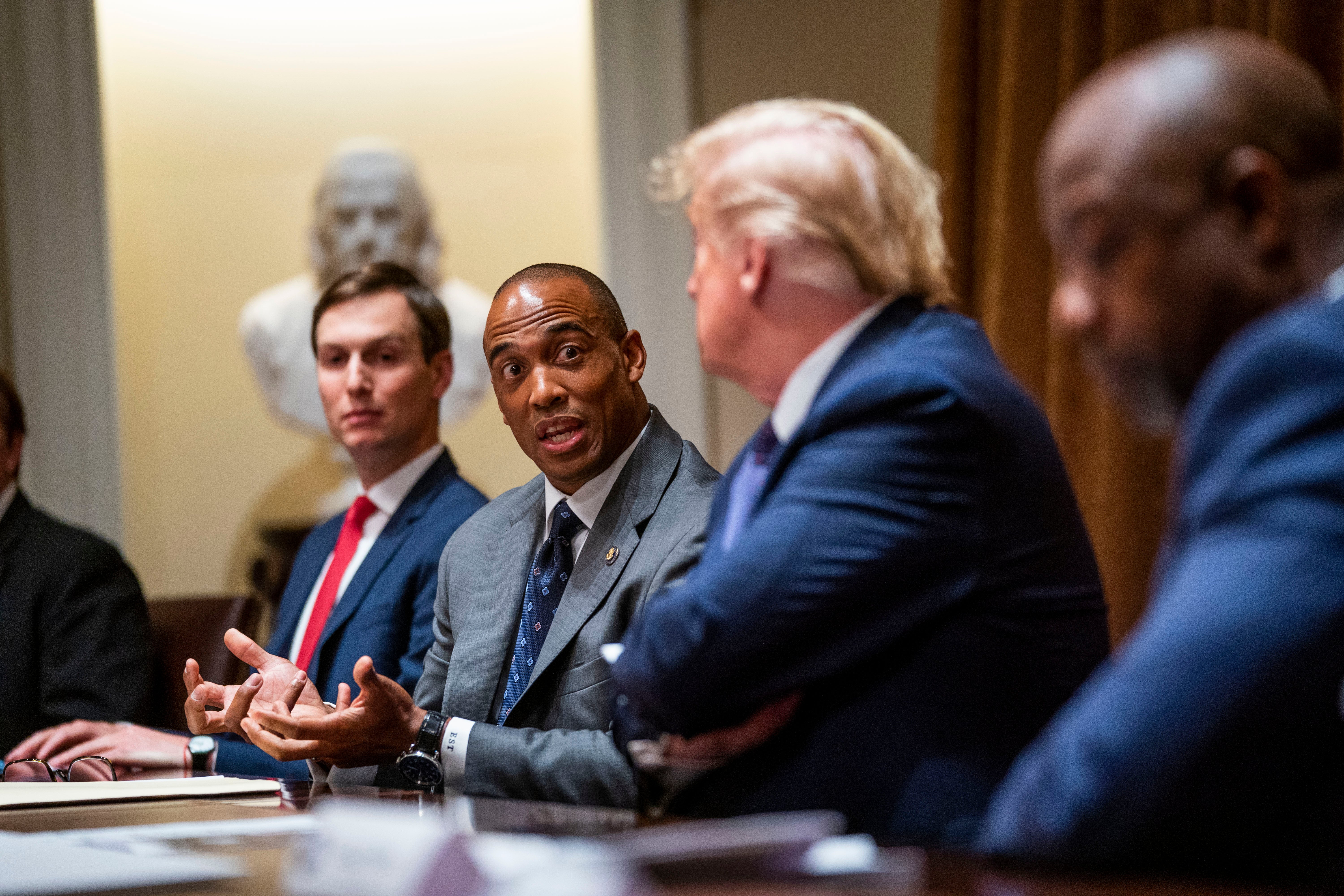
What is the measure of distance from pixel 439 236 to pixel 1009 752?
11.5 ft

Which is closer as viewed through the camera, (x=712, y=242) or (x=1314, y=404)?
(x=1314, y=404)

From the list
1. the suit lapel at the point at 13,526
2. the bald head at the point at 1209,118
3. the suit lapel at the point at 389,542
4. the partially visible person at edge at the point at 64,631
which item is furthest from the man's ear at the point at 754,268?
the suit lapel at the point at 13,526

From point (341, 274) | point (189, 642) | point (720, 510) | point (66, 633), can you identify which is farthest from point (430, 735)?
point (341, 274)

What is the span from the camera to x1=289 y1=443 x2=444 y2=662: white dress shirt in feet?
8.25

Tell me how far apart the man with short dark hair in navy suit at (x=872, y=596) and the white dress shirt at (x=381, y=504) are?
1.28 metres

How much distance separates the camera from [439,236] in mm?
4457

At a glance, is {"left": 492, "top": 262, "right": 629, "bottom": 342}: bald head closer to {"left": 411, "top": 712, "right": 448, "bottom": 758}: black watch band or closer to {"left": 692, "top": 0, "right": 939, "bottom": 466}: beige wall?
{"left": 411, "top": 712, "right": 448, "bottom": 758}: black watch band

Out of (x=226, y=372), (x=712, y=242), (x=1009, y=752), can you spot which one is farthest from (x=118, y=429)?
(x=1009, y=752)

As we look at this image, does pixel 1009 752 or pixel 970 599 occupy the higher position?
pixel 970 599

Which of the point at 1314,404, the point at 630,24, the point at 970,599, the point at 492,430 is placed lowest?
the point at 492,430

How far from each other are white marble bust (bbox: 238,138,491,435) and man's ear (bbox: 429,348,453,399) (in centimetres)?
160

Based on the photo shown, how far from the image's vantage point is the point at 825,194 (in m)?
1.36

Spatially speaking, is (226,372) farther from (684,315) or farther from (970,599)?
(970,599)

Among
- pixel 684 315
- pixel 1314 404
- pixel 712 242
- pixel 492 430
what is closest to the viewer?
pixel 1314 404
